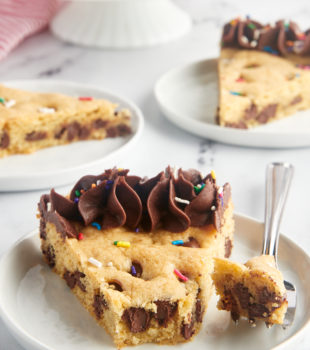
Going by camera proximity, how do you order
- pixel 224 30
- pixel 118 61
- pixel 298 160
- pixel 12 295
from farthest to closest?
pixel 118 61 → pixel 224 30 → pixel 298 160 → pixel 12 295

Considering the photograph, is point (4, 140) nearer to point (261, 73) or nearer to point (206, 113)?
point (206, 113)

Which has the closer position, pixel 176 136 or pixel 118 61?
pixel 176 136

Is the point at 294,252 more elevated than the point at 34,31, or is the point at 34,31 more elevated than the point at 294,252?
the point at 294,252

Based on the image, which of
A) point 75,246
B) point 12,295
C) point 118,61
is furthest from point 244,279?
point 118,61

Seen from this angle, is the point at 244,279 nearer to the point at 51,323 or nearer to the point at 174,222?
the point at 174,222

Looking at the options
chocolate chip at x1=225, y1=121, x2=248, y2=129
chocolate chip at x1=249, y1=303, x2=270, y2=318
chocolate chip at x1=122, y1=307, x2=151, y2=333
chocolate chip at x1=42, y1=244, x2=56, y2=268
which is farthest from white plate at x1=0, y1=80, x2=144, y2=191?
chocolate chip at x1=249, y1=303, x2=270, y2=318

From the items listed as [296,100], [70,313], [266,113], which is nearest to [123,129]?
[266,113]
